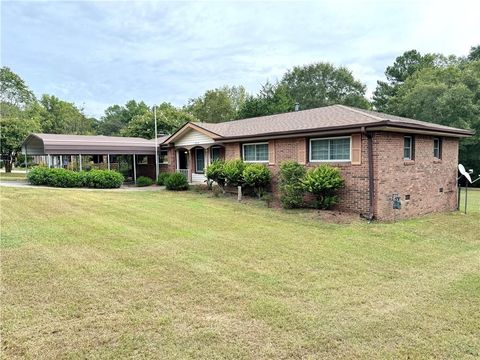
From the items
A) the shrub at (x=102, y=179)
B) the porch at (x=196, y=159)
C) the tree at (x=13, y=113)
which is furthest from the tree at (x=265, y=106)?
the tree at (x=13, y=113)

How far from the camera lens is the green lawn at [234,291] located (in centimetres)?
327

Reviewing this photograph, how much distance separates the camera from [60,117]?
181 feet

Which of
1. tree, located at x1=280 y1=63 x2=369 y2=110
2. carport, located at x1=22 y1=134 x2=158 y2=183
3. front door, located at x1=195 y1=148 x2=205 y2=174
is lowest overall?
front door, located at x1=195 y1=148 x2=205 y2=174

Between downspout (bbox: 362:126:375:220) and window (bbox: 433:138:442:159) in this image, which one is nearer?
downspout (bbox: 362:126:375:220)

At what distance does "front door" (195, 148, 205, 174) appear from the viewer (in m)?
19.6

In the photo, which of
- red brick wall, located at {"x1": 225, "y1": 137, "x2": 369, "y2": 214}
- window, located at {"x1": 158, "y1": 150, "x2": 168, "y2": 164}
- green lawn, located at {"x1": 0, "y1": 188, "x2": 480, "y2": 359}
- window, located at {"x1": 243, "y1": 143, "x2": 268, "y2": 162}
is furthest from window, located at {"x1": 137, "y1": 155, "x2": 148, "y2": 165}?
green lawn, located at {"x1": 0, "y1": 188, "x2": 480, "y2": 359}

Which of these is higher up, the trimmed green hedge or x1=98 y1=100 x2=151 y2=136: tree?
x1=98 y1=100 x2=151 y2=136: tree

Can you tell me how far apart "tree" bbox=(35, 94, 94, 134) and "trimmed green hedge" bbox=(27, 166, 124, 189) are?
3698 centimetres

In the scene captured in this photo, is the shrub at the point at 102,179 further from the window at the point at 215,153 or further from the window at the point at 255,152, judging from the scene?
the window at the point at 255,152

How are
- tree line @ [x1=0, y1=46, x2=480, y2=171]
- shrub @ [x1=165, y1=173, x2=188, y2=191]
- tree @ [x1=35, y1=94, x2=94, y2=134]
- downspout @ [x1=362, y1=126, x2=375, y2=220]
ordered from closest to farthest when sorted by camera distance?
downspout @ [x1=362, y1=126, x2=375, y2=220], shrub @ [x1=165, y1=173, x2=188, y2=191], tree line @ [x1=0, y1=46, x2=480, y2=171], tree @ [x1=35, y1=94, x2=94, y2=134]

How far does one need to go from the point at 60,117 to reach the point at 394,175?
56879mm

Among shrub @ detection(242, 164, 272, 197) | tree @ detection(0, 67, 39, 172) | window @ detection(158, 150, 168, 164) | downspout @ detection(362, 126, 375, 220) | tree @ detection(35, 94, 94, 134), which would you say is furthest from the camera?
Result: tree @ detection(35, 94, 94, 134)

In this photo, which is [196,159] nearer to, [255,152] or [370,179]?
[255,152]

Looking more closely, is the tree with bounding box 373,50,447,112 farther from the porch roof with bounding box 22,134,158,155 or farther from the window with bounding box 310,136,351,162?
the window with bounding box 310,136,351,162
